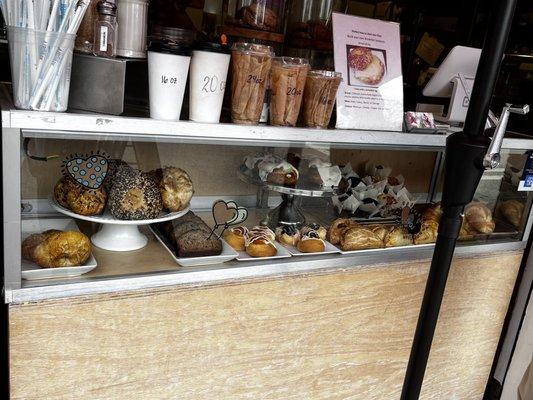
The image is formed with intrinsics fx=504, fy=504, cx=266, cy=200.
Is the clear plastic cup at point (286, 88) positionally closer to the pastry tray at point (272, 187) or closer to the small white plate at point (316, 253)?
the pastry tray at point (272, 187)

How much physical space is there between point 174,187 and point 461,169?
732mm

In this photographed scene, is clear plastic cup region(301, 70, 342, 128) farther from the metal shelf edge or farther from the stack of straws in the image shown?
the stack of straws

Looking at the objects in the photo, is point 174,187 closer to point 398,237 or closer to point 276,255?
point 276,255

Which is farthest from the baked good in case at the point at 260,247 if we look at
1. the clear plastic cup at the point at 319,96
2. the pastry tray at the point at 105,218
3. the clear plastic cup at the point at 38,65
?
the clear plastic cup at the point at 38,65

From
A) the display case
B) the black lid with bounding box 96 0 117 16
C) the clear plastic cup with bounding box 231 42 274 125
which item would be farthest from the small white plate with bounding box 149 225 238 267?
the black lid with bounding box 96 0 117 16

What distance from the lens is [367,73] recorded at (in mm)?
1426

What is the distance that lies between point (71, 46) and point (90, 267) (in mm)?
490

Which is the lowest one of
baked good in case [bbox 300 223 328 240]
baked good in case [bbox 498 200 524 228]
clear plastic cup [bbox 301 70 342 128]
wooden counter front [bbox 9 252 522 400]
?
wooden counter front [bbox 9 252 522 400]

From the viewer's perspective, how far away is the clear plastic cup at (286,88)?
1263 mm

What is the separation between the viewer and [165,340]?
1.26 metres

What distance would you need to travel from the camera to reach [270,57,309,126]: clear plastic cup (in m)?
1.26

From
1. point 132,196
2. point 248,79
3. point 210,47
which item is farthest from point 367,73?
point 132,196

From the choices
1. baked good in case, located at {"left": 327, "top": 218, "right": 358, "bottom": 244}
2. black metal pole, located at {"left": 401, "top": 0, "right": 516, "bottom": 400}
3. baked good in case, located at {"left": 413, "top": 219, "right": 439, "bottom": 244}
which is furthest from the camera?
baked good in case, located at {"left": 413, "top": 219, "right": 439, "bottom": 244}

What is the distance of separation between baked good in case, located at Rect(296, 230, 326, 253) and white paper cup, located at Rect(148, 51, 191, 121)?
22.2 inches
